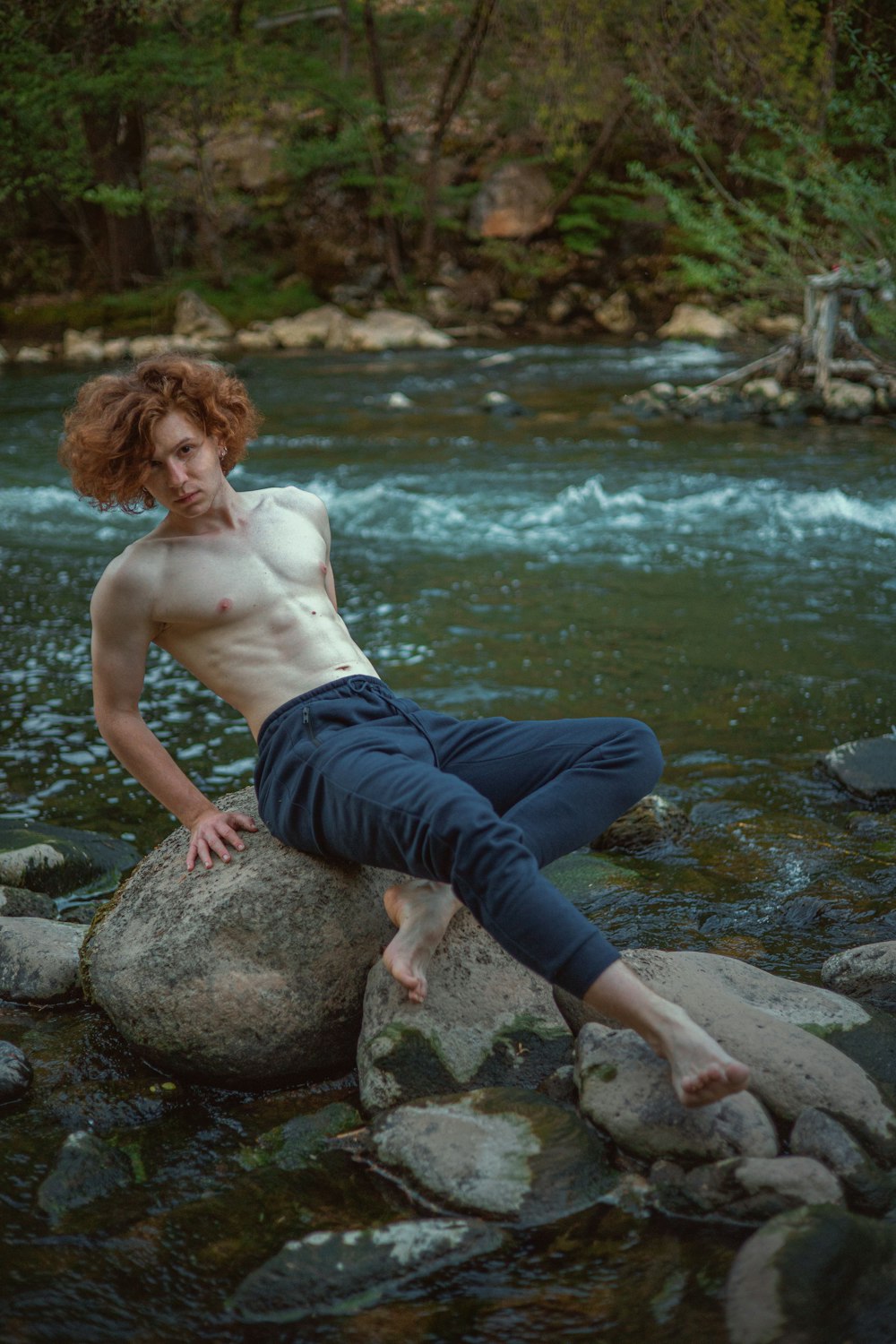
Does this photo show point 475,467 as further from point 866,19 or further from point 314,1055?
point 314,1055

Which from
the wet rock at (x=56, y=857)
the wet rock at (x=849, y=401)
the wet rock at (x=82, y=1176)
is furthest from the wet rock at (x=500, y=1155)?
the wet rock at (x=849, y=401)

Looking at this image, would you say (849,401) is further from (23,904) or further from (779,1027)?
(779,1027)

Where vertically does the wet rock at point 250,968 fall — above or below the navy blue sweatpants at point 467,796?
below

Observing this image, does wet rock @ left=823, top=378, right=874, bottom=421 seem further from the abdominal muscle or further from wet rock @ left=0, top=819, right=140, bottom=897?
the abdominal muscle

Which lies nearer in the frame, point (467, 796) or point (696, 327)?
point (467, 796)

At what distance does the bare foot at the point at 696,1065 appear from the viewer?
2410 millimetres

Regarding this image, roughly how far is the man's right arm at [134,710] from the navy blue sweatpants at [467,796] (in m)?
0.19

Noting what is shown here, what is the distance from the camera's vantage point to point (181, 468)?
3.17 meters

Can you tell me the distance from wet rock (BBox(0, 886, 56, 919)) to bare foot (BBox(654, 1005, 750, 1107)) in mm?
2312

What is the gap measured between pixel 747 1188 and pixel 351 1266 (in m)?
0.81

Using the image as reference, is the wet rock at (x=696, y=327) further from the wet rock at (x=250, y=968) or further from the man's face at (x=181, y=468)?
the wet rock at (x=250, y=968)

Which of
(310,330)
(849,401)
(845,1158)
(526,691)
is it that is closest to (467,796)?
(845,1158)

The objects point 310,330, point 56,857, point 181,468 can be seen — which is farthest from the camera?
point 310,330

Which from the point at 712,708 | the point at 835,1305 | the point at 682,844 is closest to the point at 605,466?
the point at 712,708
